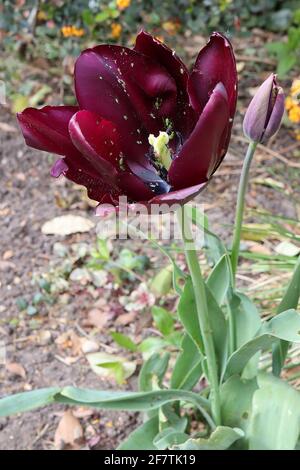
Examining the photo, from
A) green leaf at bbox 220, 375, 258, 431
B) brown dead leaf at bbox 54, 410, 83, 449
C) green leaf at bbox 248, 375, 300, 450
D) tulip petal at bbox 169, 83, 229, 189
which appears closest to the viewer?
tulip petal at bbox 169, 83, 229, 189

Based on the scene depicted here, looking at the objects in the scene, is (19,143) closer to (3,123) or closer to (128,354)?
(3,123)

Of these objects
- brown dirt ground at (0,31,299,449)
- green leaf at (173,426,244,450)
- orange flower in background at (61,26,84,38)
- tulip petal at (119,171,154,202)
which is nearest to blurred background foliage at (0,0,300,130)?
orange flower in background at (61,26,84,38)

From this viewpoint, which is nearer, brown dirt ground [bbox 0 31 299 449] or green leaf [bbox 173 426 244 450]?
green leaf [bbox 173 426 244 450]

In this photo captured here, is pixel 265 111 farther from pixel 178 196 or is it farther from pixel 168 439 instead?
pixel 168 439

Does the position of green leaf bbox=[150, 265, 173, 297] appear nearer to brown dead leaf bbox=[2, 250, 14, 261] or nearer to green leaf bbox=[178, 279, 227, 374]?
brown dead leaf bbox=[2, 250, 14, 261]

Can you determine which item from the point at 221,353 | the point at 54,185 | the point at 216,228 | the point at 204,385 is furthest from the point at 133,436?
the point at 54,185

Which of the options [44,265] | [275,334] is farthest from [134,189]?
[44,265]
